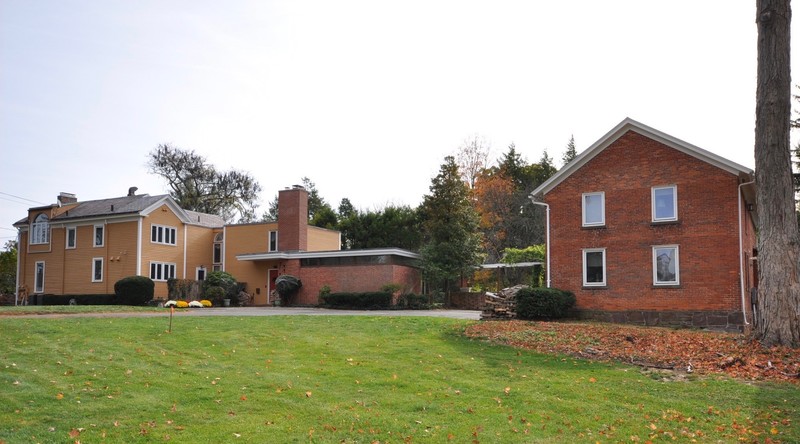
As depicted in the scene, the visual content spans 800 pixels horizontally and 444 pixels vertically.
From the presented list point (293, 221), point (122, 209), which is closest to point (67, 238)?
point (122, 209)

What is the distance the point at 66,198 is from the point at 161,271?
1050 cm

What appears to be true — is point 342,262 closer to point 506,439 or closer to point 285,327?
point 285,327

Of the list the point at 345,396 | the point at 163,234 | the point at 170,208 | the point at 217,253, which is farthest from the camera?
the point at 217,253

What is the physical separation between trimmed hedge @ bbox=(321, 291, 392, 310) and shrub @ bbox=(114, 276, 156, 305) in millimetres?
11630

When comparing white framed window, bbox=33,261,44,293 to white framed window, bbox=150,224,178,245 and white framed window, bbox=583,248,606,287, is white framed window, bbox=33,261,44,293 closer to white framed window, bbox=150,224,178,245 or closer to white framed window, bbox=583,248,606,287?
white framed window, bbox=150,224,178,245

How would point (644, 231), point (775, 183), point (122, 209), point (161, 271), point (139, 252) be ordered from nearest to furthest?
point (775, 183) → point (644, 231) → point (139, 252) → point (122, 209) → point (161, 271)

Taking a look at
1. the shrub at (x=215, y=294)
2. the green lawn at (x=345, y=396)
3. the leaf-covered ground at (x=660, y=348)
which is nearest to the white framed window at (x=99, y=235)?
the shrub at (x=215, y=294)

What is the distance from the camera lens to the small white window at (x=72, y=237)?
42.8 meters

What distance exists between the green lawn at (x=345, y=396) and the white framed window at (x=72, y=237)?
30.1m

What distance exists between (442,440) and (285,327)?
36.7ft

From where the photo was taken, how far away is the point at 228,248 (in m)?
43.9

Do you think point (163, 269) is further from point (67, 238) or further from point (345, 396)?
point (345, 396)

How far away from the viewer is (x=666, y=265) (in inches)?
917

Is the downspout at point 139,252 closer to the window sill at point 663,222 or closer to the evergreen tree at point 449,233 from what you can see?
the evergreen tree at point 449,233
